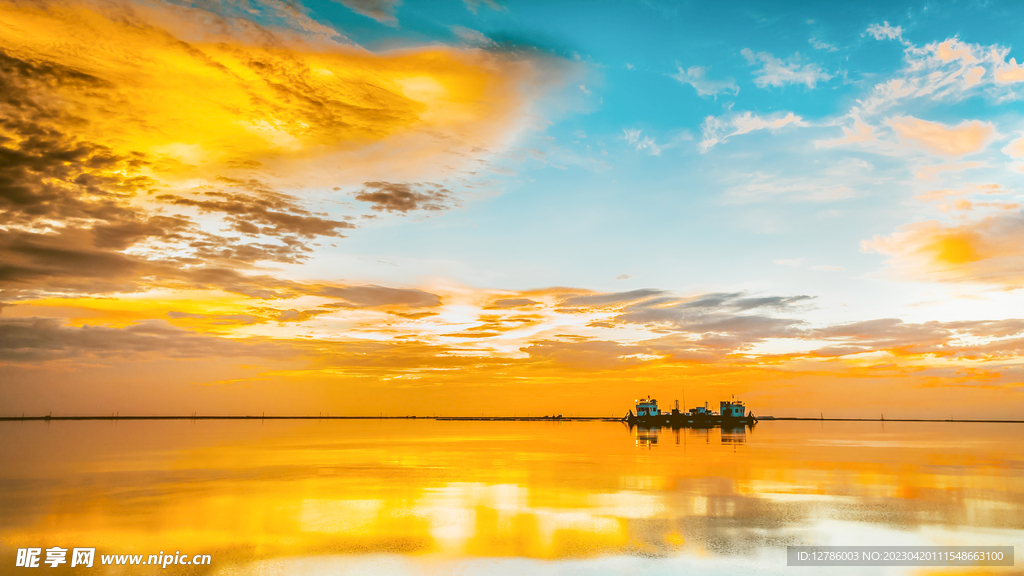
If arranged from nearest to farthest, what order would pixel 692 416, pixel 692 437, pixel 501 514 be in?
1. pixel 501 514
2. pixel 692 437
3. pixel 692 416

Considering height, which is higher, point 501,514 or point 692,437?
point 501,514

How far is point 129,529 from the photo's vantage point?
2180cm

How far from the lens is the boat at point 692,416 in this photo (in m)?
146

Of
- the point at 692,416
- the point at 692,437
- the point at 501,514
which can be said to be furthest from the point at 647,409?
the point at 501,514

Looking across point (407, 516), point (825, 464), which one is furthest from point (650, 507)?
point (825, 464)

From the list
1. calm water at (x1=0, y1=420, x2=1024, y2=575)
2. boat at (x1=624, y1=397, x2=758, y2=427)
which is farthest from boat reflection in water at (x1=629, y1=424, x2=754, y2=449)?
calm water at (x1=0, y1=420, x2=1024, y2=575)

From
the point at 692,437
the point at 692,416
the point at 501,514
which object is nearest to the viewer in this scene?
the point at 501,514

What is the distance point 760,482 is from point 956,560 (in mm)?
16412

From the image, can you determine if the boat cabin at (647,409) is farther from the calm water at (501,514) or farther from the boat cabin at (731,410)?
the calm water at (501,514)

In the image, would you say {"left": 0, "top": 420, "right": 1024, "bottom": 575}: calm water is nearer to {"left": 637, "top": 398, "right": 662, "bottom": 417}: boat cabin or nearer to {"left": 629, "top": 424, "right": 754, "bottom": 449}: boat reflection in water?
{"left": 629, "top": 424, "right": 754, "bottom": 449}: boat reflection in water

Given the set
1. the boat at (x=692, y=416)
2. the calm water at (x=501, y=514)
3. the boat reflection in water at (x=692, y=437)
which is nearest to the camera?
the calm water at (x=501, y=514)

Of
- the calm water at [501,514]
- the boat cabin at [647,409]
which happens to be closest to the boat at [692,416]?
the boat cabin at [647,409]

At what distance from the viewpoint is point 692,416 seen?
5782 inches

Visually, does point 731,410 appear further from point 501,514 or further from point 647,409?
point 501,514
